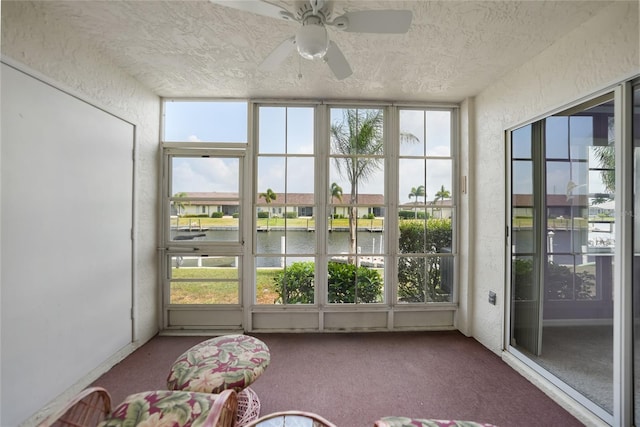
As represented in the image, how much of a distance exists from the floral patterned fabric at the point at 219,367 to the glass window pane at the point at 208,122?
2088mm

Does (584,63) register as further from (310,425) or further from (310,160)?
(310,425)

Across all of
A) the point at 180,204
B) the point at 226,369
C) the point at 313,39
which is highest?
the point at 313,39

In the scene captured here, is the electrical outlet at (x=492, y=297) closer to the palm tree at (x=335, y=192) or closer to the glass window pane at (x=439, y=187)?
the glass window pane at (x=439, y=187)

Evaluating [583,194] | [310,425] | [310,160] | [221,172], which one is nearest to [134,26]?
[221,172]

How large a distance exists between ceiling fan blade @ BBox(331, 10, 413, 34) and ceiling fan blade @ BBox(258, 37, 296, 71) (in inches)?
11.0

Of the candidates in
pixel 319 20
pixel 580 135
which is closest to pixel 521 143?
pixel 580 135

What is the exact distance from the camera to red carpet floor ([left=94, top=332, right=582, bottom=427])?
1.67 metres

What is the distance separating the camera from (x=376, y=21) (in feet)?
4.24

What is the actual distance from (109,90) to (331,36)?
1915 millimetres

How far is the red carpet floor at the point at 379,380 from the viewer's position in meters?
1.67

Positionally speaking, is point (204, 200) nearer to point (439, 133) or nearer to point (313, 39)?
point (313, 39)

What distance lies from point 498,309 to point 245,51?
125 inches

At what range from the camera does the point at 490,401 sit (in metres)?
1.76

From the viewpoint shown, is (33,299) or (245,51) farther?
(245,51)
